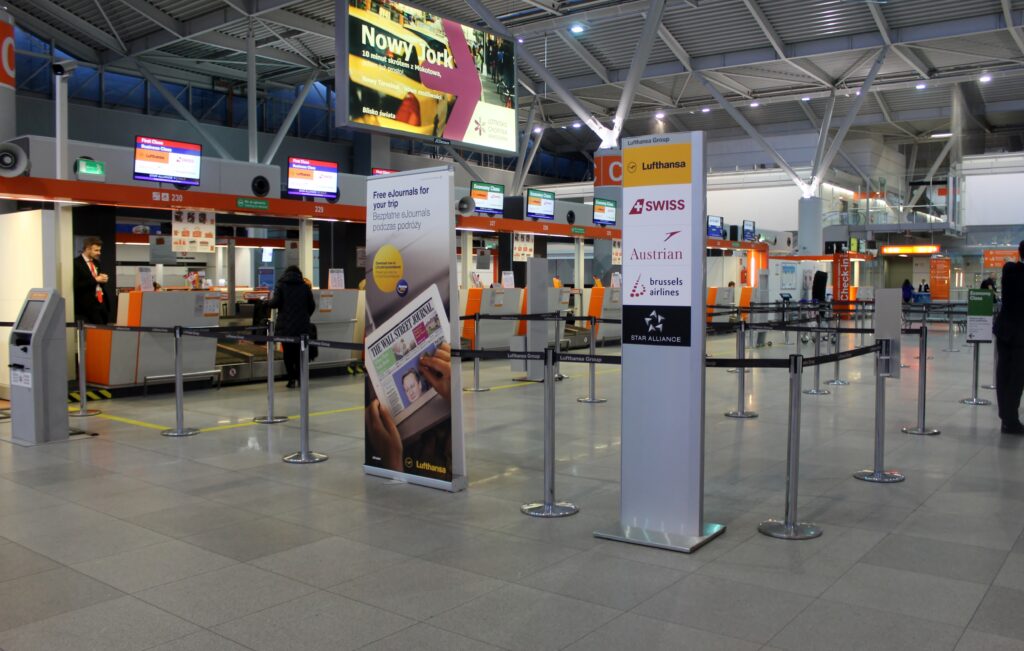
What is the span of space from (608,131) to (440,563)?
20.8 meters

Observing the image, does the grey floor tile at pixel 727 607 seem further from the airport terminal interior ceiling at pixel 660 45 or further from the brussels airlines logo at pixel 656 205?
the airport terminal interior ceiling at pixel 660 45

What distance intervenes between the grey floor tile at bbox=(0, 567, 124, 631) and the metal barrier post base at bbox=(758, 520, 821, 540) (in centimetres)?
344

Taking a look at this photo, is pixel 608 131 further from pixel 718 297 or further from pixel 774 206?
pixel 774 206

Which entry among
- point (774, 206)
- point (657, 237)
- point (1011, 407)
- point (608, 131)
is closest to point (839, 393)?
point (1011, 407)

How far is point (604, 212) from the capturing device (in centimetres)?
2122

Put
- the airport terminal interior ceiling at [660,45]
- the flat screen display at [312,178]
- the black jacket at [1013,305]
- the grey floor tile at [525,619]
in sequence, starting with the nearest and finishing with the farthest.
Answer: the grey floor tile at [525,619] → the black jacket at [1013,305] → the flat screen display at [312,178] → the airport terminal interior ceiling at [660,45]

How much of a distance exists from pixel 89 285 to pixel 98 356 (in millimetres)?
891

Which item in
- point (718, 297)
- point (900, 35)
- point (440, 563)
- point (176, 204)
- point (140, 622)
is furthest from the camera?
point (900, 35)

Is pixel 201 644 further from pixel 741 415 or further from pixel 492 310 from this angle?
pixel 492 310

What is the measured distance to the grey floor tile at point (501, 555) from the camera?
4.16 meters

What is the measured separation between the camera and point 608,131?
2369 cm

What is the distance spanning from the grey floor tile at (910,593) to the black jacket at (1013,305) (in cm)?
457

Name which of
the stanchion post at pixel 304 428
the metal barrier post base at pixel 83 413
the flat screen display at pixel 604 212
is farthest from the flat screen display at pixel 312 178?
the flat screen display at pixel 604 212

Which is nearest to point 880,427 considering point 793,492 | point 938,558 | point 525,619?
point 793,492
